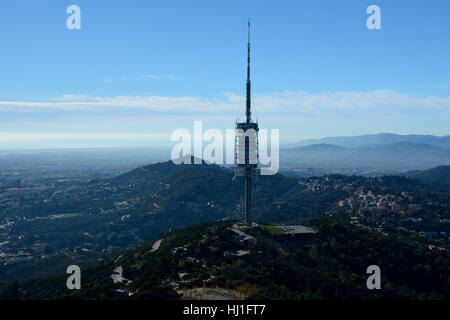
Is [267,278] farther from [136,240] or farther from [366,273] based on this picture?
[136,240]

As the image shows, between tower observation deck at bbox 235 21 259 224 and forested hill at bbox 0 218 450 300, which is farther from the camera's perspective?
tower observation deck at bbox 235 21 259 224

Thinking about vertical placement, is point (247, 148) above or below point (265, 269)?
above

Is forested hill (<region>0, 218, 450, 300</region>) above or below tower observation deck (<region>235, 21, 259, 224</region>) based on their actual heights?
below

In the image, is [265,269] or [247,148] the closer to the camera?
[265,269]

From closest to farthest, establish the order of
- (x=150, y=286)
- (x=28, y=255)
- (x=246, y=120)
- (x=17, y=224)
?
(x=150, y=286) → (x=246, y=120) → (x=28, y=255) → (x=17, y=224)

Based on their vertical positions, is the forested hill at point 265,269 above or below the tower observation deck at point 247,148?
below

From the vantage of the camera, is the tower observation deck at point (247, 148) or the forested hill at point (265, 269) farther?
the tower observation deck at point (247, 148)

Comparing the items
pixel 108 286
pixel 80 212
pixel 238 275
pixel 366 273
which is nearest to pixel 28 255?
pixel 80 212
